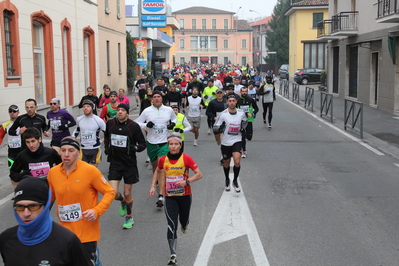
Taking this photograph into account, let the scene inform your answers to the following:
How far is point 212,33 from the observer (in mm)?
107875

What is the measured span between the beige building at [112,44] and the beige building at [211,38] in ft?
244

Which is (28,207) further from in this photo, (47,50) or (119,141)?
(47,50)

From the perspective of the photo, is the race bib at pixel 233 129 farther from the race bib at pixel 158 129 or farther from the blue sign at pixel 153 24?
the blue sign at pixel 153 24

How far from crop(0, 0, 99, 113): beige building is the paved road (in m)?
6.03

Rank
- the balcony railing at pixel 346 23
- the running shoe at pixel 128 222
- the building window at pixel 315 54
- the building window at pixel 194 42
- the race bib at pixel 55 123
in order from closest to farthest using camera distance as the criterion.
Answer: the running shoe at pixel 128 222
the race bib at pixel 55 123
the balcony railing at pixel 346 23
the building window at pixel 315 54
the building window at pixel 194 42

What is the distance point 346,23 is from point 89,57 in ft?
47.6

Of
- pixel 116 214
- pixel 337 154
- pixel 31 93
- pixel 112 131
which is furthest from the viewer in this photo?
pixel 31 93

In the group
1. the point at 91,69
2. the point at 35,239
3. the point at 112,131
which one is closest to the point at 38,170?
the point at 112,131

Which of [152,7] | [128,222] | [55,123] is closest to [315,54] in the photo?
[152,7]

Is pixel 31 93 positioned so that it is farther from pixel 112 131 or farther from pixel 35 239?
pixel 35 239

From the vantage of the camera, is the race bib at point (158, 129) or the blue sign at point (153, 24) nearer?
the race bib at point (158, 129)

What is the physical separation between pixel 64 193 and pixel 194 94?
10.5 metres

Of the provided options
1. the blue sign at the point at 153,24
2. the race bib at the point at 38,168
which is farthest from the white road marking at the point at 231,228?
the blue sign at the point at 153,24

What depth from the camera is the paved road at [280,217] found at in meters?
5.91
